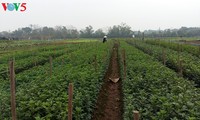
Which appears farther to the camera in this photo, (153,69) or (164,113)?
(153,69)

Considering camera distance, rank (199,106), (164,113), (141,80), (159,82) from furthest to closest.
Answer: (141,80), (159,82), (199,106), (164,113)

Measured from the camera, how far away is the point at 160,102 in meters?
5.41

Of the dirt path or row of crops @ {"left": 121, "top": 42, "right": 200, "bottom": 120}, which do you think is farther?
the dirt path

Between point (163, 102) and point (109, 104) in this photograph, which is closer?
point (163, 102)

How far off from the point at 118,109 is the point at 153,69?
10.3ft

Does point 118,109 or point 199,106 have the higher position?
point 199,106

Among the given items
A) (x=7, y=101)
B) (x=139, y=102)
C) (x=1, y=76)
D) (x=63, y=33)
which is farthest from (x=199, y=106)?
(x=63, y=33)

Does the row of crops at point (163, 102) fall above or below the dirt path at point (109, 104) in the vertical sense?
above

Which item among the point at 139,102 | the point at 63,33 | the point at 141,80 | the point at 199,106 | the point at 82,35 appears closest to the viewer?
the point at 199,106

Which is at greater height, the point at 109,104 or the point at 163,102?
the point at 163,102

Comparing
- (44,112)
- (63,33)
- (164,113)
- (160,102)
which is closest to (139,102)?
(160,102)

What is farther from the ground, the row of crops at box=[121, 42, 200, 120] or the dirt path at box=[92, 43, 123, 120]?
the row of crops at box=[121, 42, 200, 120]

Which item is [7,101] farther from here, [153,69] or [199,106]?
[153,69]

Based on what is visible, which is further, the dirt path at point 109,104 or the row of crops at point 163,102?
the dirt path at point 109,104
